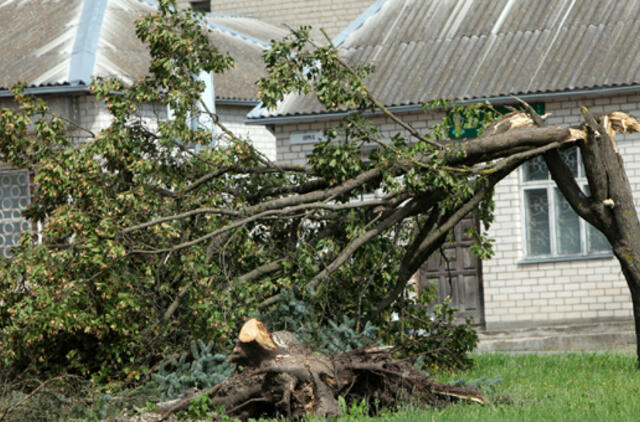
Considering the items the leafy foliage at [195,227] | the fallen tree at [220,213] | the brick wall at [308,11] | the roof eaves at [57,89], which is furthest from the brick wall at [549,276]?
the brick wall at [308,11]

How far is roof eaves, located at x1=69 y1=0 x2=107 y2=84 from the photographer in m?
16.6

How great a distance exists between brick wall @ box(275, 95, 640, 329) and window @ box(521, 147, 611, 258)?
162 mm

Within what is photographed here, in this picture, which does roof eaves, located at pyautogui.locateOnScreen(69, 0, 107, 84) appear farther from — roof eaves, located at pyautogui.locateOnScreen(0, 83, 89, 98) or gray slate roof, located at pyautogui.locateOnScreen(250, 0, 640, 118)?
gray slate roof, located at pyautogui.locateOnScreen(250, 0, 640, 118)

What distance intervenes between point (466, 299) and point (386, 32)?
4662 millimetres

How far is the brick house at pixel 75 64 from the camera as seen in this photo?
16.8m

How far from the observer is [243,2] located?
1003 inches

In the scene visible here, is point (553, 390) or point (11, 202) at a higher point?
point (11, 202)

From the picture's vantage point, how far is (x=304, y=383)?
7.66 metres

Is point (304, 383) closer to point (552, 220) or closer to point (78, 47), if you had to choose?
point (552, 220)

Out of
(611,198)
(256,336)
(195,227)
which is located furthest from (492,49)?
(256,336)

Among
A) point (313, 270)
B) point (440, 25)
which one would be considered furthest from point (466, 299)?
point (313, 270)

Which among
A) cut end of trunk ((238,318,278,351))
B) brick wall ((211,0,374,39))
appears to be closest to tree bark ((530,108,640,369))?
cut end of trunk ((238,318,278,351))

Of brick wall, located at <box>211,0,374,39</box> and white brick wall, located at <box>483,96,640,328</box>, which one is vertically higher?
brick wall, located at <box>211,0,374,39</box>

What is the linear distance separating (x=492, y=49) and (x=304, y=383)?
10114 mm
